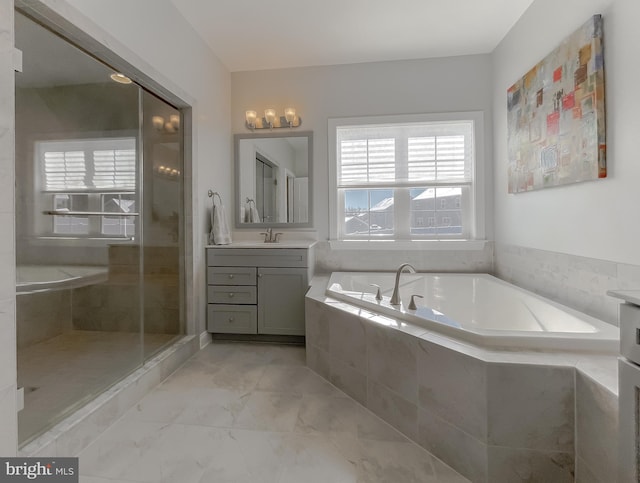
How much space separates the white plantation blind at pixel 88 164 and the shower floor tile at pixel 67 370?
30.5 inches

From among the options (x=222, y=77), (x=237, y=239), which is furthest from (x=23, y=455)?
(x=222, y=77)

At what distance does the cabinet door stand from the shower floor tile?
927mm

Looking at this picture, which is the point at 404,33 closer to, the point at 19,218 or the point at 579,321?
the point at 579,321

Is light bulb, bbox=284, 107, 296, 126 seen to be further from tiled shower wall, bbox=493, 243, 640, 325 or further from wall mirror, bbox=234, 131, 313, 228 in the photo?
tiled shower wall, bbox=493, 243, 640, 325

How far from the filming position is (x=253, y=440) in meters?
1.51

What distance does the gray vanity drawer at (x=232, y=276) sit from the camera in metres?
2.76

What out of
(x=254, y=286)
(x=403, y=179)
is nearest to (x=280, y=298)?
(x=254, y=286)

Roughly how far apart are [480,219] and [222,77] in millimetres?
2854

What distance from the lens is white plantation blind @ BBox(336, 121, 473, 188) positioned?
3.13 meters

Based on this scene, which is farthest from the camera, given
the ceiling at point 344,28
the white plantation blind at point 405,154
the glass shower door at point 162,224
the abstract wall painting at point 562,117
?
the white plantation blind at point 405,154

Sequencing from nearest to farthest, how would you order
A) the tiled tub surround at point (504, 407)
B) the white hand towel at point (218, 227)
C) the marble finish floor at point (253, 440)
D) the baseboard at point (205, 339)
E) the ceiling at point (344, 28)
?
the tiled tub surround at point (504, 407)
the marble finish floor at point (253, 440)
the ceiling at point (344, 28)
the baseboard at point (205, 339)
the white hand towel at point (218, 227)

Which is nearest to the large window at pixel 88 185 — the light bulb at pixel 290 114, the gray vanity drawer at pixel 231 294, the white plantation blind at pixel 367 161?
the gray vanity drawer at pixel 231 294

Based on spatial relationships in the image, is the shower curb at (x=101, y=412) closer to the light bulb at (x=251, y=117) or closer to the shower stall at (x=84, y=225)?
the shower stall at (x=84, y=225)

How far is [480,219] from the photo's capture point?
309 cm
